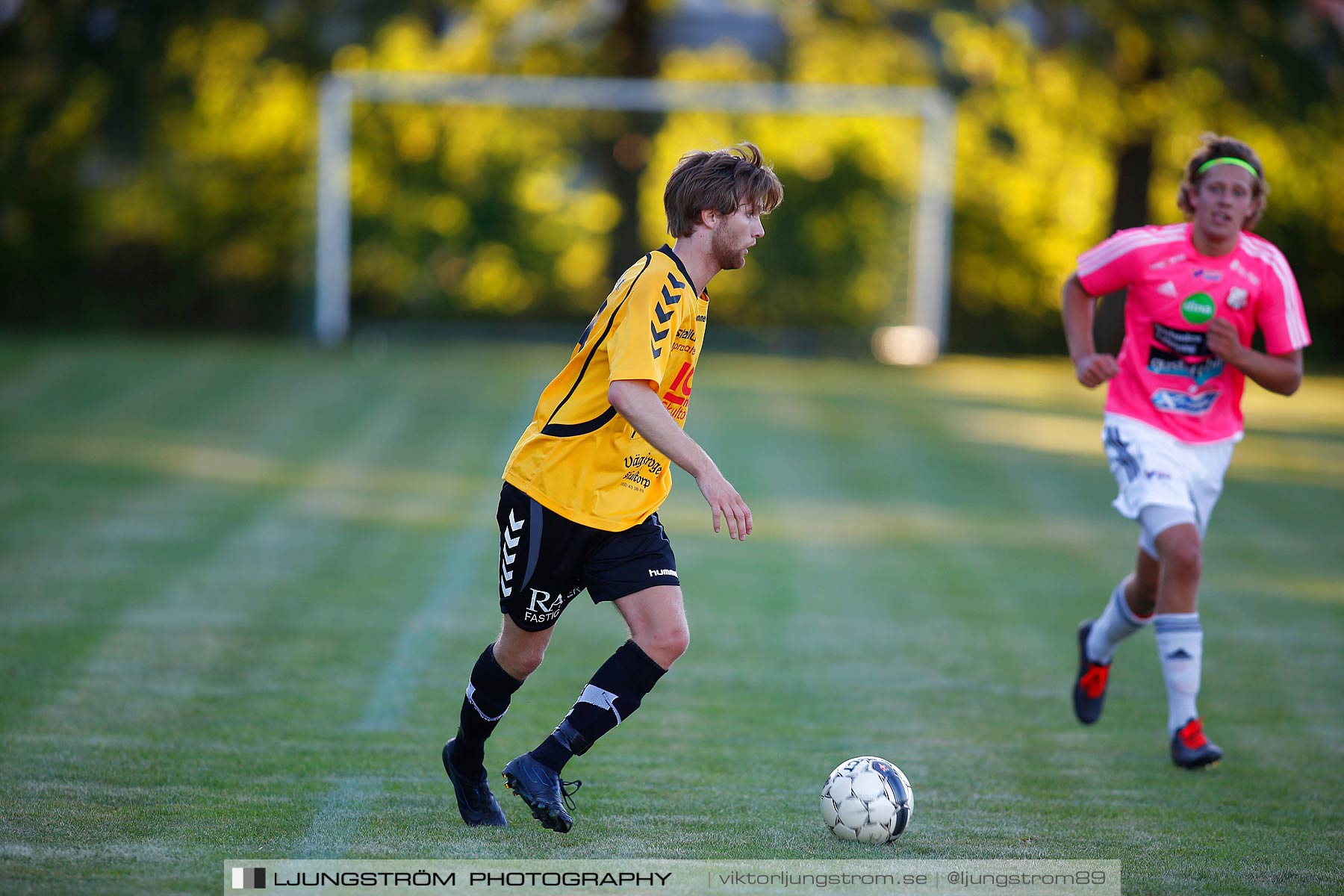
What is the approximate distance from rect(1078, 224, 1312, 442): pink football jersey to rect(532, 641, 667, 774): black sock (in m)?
2.54

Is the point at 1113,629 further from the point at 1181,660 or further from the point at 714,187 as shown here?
the point at 714,187

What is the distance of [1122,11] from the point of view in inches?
919

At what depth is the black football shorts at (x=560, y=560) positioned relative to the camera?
408 cm

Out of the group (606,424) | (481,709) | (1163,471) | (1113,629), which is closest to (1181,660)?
(1113,629)

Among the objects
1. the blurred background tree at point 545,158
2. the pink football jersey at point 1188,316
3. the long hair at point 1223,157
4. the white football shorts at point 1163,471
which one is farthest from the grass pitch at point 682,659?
the blurred background tree at point 545,158

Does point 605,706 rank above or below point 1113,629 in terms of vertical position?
above

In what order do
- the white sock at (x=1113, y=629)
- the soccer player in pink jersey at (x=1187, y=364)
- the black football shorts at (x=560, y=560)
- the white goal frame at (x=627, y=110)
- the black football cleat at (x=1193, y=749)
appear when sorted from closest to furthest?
the black football shorts at (x=560, y=560) → the black football cleat at (x=1193, y=749) → the soccer player in pink jersey at (x=1187, y=364) → the white sock at (x=1113, y=629) → the white goal frame at (x=627, y=110)

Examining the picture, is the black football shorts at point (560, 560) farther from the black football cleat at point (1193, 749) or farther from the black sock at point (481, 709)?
the black football cleat at point (1193, 749)

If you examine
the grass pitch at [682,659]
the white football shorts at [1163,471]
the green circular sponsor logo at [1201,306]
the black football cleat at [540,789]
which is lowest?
the grass pitch at [682,659]

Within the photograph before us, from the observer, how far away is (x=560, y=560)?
13.4ft

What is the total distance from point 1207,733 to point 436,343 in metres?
18.2

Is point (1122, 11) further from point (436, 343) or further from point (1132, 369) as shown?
point (1132, 369)

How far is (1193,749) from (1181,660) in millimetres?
328

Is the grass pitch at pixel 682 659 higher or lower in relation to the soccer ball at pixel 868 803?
lower
